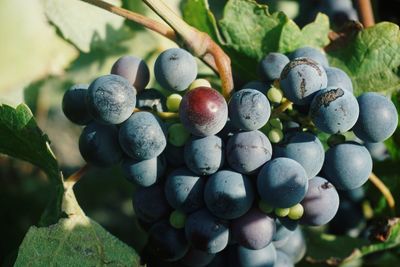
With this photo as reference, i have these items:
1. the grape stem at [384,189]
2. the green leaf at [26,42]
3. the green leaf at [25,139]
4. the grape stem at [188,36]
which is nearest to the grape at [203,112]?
the grape stem at [188,36]

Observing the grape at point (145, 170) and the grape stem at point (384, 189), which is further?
the grape stem at point (384, 189)

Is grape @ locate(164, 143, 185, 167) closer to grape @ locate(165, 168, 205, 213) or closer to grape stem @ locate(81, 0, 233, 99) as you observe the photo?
grape @ locate(165, 168, 205, 213)

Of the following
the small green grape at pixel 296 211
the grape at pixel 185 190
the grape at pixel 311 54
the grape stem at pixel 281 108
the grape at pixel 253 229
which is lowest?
the grape at pixel 253 229

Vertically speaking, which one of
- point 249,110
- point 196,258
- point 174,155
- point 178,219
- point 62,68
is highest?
point 249,110

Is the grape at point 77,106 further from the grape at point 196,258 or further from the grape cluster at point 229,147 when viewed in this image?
the grape at point 196,258

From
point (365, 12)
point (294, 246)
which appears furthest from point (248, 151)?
point (365, 12)

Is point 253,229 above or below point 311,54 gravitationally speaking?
below

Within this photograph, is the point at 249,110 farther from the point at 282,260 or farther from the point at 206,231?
the point at 282,260

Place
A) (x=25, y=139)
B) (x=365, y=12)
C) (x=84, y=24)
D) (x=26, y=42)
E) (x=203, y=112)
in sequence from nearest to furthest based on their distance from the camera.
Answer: (x=203, y=112), (x=25, y=139), (x=365, y=12), (x=84, y=24), (x=26, y=42)
